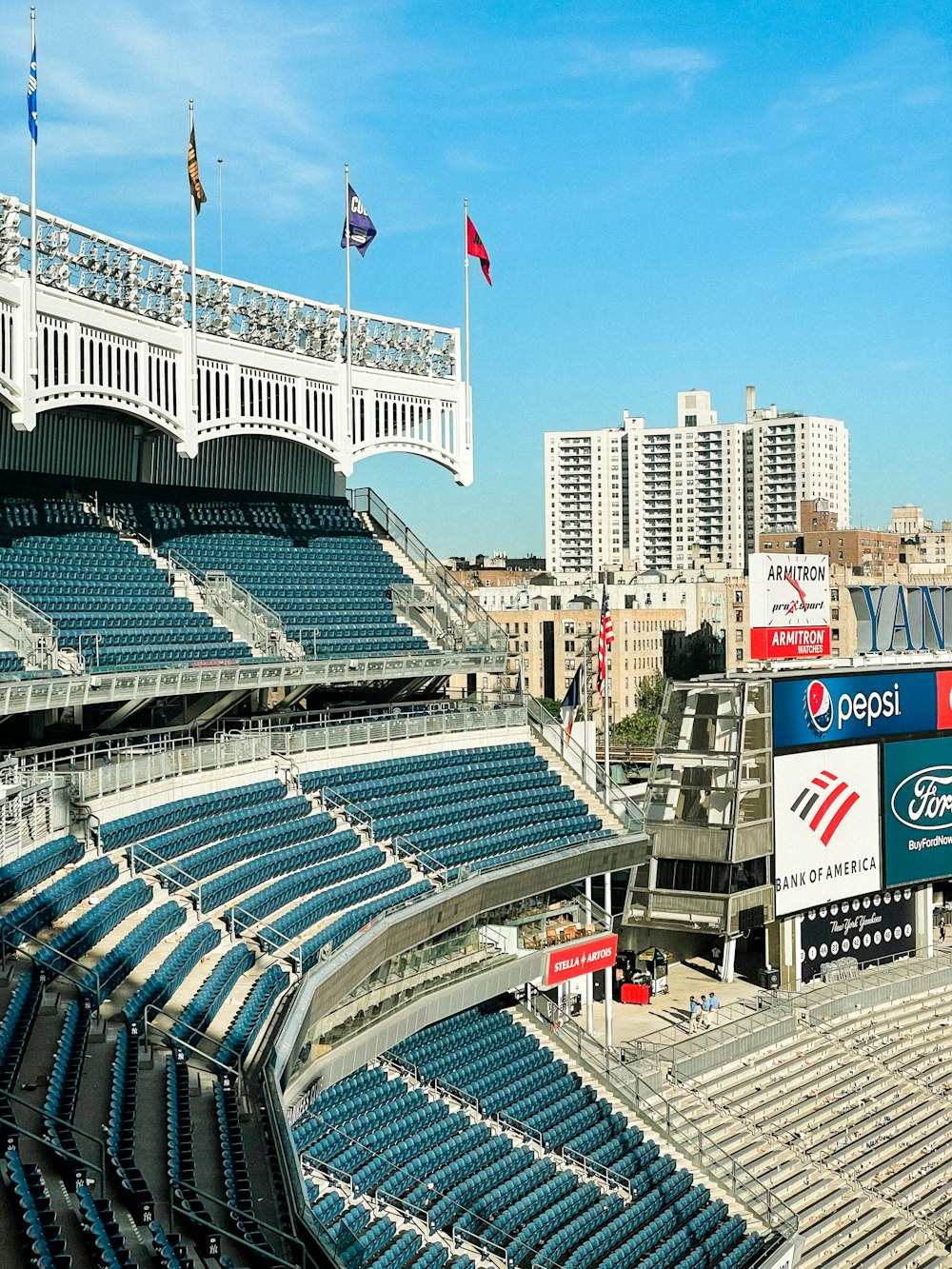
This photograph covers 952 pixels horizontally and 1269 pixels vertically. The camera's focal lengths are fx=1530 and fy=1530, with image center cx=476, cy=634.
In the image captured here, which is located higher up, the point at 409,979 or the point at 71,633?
the point at 71,633

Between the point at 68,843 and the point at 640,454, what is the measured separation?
173 m

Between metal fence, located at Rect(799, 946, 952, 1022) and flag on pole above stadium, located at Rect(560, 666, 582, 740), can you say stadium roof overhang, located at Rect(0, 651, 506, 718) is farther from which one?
metal fence, located at Rect(799, 946, 952, 1022)

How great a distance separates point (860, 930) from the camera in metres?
40.9

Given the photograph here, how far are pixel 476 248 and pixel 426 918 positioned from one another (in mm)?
19699

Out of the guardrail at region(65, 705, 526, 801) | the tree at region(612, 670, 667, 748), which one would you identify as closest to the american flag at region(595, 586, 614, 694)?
the guardrail at region(65, 705, 526, 801)

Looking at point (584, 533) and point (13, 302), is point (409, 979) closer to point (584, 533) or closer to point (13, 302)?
point (13, 302)

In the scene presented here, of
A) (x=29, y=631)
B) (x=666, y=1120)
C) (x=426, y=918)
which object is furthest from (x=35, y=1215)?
(x=666, y=1120)

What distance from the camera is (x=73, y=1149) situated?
1251cm

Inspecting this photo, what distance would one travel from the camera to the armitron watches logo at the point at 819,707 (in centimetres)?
3906

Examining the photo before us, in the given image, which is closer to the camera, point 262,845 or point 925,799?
point 262,845

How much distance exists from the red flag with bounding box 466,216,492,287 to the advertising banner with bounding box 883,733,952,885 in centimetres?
1646

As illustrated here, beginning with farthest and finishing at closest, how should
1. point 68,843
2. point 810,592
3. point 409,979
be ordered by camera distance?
point 810,592 < point 409,979 < point 68,843

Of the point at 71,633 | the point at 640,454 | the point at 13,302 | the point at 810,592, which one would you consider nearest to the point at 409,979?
the point at 71,633

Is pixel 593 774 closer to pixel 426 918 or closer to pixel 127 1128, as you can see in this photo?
pixel 426 918
